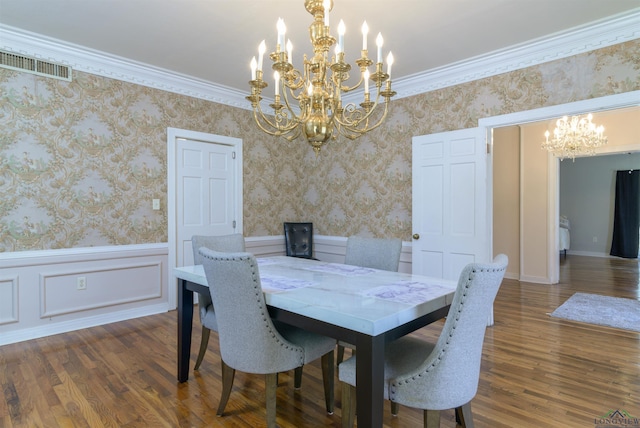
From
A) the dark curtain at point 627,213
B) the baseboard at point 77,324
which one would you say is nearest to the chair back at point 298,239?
the baseboard at point 77,324

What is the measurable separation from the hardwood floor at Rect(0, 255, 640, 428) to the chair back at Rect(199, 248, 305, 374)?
44cm

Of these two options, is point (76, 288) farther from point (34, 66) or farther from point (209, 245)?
point (34, 66)

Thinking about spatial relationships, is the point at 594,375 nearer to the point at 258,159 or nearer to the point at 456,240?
the point at 456,240

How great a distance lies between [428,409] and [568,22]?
312 cm

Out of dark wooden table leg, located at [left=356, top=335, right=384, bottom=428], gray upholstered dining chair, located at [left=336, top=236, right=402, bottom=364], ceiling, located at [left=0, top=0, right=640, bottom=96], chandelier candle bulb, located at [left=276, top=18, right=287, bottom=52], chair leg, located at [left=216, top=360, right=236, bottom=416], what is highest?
ceiling, located at [left=0, top=0, right=640, bottom=96]

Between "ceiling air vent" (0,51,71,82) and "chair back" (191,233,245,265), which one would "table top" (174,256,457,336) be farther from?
"ceiling air vent" (0,51,71,82)

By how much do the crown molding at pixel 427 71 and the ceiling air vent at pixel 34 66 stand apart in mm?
43

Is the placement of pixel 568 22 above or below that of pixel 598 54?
above

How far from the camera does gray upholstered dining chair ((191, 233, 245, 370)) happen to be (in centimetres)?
232

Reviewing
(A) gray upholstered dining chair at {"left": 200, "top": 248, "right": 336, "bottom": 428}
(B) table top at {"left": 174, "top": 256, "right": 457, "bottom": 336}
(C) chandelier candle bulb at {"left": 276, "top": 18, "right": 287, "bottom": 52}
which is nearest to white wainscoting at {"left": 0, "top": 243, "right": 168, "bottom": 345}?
(B) table top at {"left": 174, "top": 256, "right": 457, "bottom": 336}

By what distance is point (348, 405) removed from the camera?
1596mm

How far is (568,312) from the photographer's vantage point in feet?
12.6

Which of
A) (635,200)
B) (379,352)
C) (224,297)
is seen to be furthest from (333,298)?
(635,200)

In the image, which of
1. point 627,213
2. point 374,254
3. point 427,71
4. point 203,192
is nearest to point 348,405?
point 374,254
